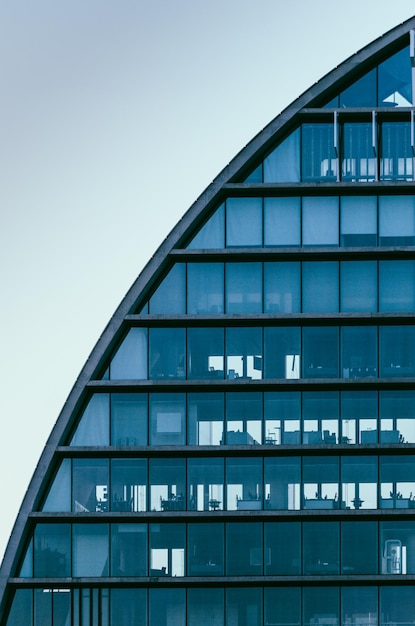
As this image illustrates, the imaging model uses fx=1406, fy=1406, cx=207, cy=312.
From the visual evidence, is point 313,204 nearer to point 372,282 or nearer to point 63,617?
point 372,282

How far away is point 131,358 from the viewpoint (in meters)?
51.6

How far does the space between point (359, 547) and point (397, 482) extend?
8.87 ft

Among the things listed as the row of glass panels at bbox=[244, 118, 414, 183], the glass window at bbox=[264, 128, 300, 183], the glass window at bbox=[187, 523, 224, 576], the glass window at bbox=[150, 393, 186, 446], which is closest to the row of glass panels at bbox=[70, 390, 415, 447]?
the glass window at bbox=[150, 393, 186, 446]

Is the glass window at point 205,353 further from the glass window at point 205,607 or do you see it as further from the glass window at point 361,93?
the glass window at point 361,93

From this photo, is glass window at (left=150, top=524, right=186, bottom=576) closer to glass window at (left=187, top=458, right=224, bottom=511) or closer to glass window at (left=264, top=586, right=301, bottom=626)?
A: glass window at (left=187, top=458, right=224, bottom=511)

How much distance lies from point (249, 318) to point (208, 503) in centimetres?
685

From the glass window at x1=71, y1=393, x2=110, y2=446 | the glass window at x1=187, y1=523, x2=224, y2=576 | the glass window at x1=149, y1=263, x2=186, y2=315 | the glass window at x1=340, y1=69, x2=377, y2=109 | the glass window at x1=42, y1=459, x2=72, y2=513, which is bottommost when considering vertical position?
the glass window at x1=187, y1=523, x2=224, y2=576

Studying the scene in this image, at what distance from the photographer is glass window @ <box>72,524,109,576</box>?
1986 inches

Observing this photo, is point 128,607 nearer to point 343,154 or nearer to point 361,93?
point 343,154

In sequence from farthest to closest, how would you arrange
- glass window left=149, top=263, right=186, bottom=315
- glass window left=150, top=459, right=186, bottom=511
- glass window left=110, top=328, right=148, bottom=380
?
glass window left=149, top=263, right=186, bottom=315 < glass window left=110, top=328, right=148, bottom=380 < glass window left=150, top=459, right=186, bottom=511

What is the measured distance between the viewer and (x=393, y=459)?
50812 mm

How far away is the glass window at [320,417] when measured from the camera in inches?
2004

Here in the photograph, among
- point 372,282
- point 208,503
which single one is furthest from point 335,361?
point 208,503

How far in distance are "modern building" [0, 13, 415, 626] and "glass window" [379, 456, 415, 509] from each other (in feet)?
0.24
